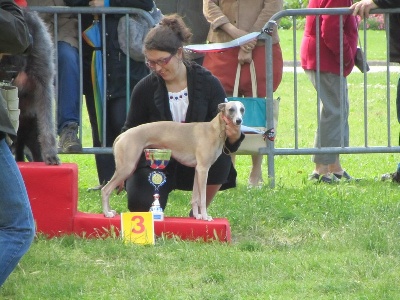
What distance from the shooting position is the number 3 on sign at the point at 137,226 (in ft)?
19.8

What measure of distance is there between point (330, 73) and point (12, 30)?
4.66m

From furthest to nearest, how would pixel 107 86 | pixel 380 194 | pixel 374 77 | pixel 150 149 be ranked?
pixel 374 77
pixel 107 86
pixel 380 194
pixel 150 149

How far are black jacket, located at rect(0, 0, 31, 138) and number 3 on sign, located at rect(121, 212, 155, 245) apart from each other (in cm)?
161

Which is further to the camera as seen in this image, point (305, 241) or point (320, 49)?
point (320, 49)

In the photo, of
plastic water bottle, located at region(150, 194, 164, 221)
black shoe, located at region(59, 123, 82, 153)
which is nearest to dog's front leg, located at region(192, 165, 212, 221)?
plastic water bottle, located at region(150, 194, 164, 221)

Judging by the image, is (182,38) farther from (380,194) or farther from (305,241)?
(380,194)

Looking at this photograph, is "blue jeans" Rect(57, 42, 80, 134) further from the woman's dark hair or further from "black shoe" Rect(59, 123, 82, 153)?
the woman's dark hair

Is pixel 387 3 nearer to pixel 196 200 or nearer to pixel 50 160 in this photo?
pixel 196 200

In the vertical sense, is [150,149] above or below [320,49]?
below

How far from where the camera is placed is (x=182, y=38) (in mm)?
6293

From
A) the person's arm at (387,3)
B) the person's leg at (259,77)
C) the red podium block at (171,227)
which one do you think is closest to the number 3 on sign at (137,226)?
the red podium block at (171,227)

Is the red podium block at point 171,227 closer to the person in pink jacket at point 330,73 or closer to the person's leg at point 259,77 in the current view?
the person's leg at point 259,77

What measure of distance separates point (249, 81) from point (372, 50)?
16387mm

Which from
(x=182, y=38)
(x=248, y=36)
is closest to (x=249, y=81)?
(x=248, y=36)
